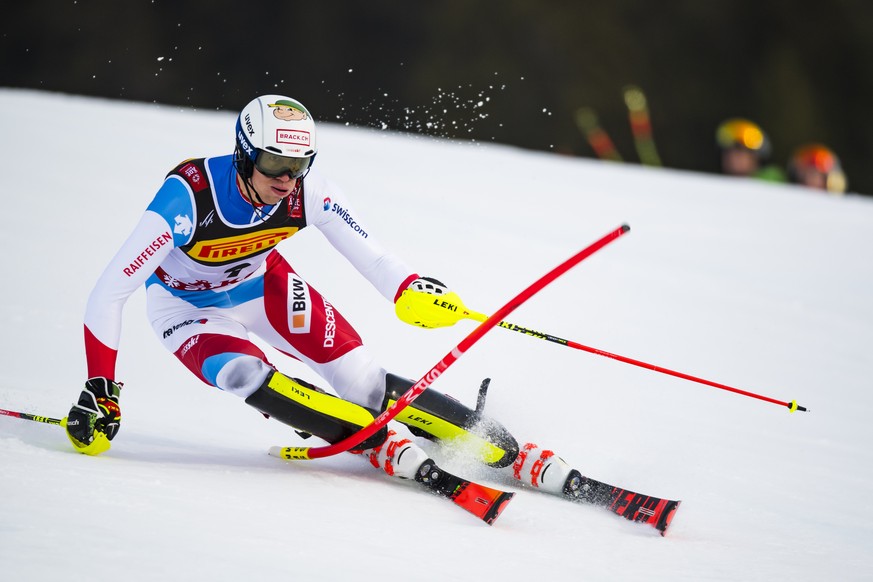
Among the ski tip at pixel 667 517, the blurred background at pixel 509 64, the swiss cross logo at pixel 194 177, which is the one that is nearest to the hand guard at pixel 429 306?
the swiss cross logo at pixel 194 177

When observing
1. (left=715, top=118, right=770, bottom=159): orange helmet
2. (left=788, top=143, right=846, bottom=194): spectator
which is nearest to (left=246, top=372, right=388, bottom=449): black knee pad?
(left=715, top=118, right=770, bottom=159): orange helmet

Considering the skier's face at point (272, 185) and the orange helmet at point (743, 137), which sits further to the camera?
the orange helmet at point (743, 137)

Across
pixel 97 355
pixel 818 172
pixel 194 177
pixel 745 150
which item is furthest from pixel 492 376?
pixel 818 172

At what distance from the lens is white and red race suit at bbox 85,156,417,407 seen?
291 cm

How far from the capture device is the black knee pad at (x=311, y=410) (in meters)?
2.98

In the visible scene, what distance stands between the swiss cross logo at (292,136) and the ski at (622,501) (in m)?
1.28

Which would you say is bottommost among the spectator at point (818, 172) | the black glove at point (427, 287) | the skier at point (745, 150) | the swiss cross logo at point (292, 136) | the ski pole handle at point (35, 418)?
the ski pole handle at point (35, 418)

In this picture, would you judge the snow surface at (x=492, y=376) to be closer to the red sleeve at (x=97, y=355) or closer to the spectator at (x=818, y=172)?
the red sleeve at (x=97, y=355)

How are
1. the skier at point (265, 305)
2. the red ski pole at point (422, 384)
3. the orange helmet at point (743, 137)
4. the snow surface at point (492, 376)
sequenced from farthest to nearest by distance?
the orange helmet at point (743, 137) < the skier at point (265, 305) < the red ski pole at point (422, 384) < the snow surface at point (492, 376)

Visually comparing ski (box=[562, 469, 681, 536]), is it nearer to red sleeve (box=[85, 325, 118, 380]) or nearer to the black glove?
the black glove

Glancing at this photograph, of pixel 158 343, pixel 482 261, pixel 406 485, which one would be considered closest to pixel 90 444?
pixel 406 485

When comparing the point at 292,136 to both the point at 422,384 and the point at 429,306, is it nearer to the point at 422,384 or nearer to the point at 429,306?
the point at 429,306

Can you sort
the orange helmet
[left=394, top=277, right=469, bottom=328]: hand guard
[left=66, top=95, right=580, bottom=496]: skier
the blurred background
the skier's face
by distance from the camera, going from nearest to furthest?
[left=66, top=95, right=580, bottom=496]: skier
the skier's face
[left=394, top=277, right=469, bottom=328]: hand guard
the orange helmet
the blurred background

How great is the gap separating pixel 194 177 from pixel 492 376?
1.87 metres
